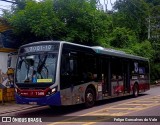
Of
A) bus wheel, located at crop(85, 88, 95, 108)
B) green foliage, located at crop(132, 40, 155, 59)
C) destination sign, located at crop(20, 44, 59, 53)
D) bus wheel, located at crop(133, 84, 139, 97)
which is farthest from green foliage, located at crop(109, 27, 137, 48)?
destination sign, located at crop(20, 44, 59, 53)

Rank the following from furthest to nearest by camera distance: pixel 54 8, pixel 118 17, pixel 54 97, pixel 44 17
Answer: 1. pixel 118 17
2. pixel 54 8
3. pixel 44 17
4. pixel 54 97

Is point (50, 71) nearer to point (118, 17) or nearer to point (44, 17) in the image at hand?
point (44, 17)

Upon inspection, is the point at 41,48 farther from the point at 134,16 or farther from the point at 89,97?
the point at 134,16

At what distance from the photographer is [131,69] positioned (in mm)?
20188

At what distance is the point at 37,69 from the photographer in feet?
43.3

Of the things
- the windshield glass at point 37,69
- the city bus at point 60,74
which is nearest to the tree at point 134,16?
the city bus at point 60,74

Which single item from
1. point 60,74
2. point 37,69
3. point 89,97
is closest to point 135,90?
point 89,97

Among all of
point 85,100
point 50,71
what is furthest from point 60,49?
point 85,100

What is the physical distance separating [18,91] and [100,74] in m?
4.59

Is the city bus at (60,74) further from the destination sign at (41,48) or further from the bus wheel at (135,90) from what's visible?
the bus wheel at (135,90)

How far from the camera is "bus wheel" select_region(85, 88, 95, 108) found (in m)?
14.9

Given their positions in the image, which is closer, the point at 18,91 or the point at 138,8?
the point at 18,91

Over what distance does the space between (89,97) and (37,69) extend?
10.6 feet

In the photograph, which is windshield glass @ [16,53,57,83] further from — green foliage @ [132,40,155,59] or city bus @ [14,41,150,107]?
green foliage @ [132,40,155,59]
